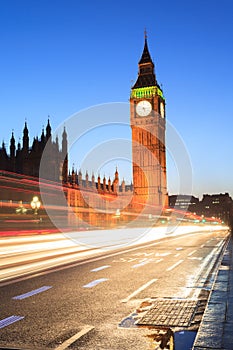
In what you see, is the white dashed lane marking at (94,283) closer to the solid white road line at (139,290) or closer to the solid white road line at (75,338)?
the solid white road line at (139,290)

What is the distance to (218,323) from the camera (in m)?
5.84

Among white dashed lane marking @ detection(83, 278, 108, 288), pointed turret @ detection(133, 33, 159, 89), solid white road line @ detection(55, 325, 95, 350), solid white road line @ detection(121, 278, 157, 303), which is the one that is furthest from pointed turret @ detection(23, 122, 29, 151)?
pointed turret @ detection(133, 33, 159, 89)

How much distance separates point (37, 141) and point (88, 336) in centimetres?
6007

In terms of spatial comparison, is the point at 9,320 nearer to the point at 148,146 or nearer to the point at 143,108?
the point at 148,146

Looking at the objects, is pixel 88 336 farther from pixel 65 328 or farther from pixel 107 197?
pixel 107 197

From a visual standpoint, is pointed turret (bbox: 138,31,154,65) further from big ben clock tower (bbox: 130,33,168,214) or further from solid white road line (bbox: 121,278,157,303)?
solid white road line (bbox: 121,278,157,303)

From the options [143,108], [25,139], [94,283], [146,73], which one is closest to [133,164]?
[143,108]

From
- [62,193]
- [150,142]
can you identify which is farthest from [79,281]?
[150,142]

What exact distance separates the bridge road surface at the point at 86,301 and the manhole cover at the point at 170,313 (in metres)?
0.44

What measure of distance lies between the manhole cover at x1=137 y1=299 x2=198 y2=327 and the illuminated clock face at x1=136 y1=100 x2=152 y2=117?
4762 inches

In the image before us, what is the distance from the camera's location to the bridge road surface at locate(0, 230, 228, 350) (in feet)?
18.5

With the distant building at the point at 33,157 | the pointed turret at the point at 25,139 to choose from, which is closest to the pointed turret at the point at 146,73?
the distant building at the point at 33,157

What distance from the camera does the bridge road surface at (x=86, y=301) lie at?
18.5ft

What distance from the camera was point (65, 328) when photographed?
624cm
